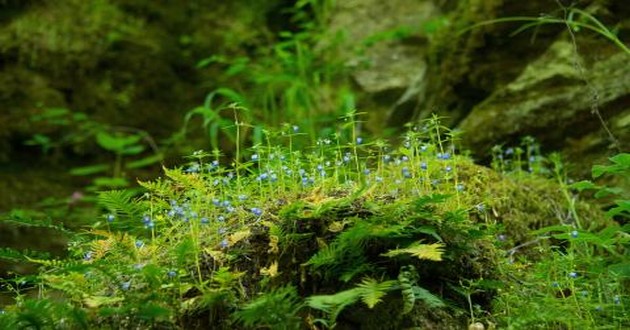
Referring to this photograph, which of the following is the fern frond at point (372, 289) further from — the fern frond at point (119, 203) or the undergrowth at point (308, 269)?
the fern frond at point (119, 203)

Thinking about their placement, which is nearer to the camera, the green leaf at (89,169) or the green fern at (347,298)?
the green fern at (347,298)

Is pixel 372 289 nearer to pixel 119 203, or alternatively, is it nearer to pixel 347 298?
pixel 347 298

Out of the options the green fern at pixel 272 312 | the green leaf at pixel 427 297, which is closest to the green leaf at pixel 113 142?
the green fern at pixel 272 312

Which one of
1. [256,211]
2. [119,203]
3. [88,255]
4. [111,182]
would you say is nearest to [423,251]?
[256,211]

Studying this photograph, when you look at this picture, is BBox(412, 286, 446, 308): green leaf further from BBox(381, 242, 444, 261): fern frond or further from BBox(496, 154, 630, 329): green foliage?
BBox(496, 154, 630, 329): green foliage

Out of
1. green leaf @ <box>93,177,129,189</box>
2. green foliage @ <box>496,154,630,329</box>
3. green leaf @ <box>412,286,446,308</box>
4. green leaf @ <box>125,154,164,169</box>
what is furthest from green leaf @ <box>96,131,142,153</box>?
green leaf @ <box>412,286,446,308</box>

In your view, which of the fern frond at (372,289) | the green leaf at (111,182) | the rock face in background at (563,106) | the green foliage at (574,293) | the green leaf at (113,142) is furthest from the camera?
the green leaf at (113,142)

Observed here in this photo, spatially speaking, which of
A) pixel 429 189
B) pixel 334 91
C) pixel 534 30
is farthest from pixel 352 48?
pixel 429 189

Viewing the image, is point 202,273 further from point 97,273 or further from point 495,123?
point 495,123
